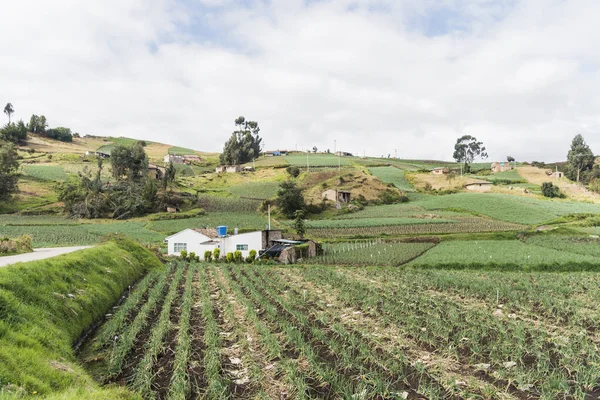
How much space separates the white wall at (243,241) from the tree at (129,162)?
45.6m

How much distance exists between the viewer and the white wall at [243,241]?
4069 centimetres

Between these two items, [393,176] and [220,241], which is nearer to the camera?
[220,241]

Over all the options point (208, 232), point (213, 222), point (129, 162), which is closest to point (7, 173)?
point (129, 162)

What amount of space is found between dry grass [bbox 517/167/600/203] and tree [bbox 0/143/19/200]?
110 metres

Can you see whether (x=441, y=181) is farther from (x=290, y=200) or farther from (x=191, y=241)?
(x=191, y=241)

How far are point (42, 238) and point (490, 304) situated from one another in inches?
1848

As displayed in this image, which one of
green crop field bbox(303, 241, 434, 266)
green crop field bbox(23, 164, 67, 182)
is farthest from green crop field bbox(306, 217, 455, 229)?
green crop field bbox(23, 164, 67, 182)

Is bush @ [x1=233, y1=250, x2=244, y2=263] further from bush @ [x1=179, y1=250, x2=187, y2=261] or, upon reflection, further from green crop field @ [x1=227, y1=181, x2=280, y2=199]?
green crop field @ [x1=227, y1=181, x2=280, y2=199]

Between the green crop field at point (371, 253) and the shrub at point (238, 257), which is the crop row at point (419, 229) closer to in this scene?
the green crop field at point (371, 253)

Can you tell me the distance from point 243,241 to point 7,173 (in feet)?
191

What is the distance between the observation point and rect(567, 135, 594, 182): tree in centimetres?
10694

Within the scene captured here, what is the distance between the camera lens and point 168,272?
2567 centimetres

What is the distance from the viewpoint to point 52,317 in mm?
11156

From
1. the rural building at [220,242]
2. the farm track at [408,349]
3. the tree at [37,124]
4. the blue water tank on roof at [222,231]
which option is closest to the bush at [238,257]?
the rural building at [220,242]
